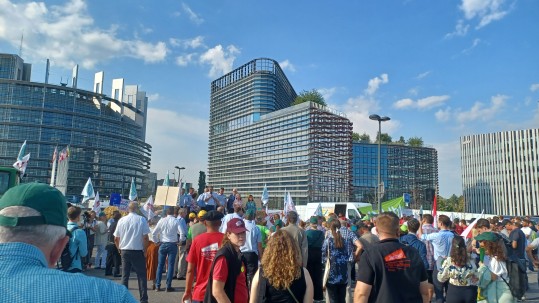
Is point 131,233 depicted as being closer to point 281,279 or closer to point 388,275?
point 281,279

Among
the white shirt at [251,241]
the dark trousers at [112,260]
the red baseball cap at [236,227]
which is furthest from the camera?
the dark trousers at [112,260]

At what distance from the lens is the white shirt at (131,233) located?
8.23 metres

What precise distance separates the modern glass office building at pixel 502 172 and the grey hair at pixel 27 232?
388ft

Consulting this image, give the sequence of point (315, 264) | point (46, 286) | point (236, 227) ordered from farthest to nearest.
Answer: point (315, 264) < point (236, 227) < point (46, 286)

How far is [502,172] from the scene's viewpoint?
105875 millimetres

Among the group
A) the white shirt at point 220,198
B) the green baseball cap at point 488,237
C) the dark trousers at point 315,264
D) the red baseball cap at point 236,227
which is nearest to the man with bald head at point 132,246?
the dark trousers at point 315,264

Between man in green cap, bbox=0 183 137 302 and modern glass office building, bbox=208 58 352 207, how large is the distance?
88.1 metres

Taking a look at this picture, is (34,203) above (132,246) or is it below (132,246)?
above

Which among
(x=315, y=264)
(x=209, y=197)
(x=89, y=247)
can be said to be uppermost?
(x=209, y=197)

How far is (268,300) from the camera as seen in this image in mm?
3875

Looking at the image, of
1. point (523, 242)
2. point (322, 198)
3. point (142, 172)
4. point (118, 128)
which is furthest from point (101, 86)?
point (523, 242)

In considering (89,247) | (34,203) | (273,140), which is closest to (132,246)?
(89,247)

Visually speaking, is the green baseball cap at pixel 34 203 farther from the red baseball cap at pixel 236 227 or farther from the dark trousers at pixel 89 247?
the dark trousers at pixel 89 247

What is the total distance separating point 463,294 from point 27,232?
5.86 metres
